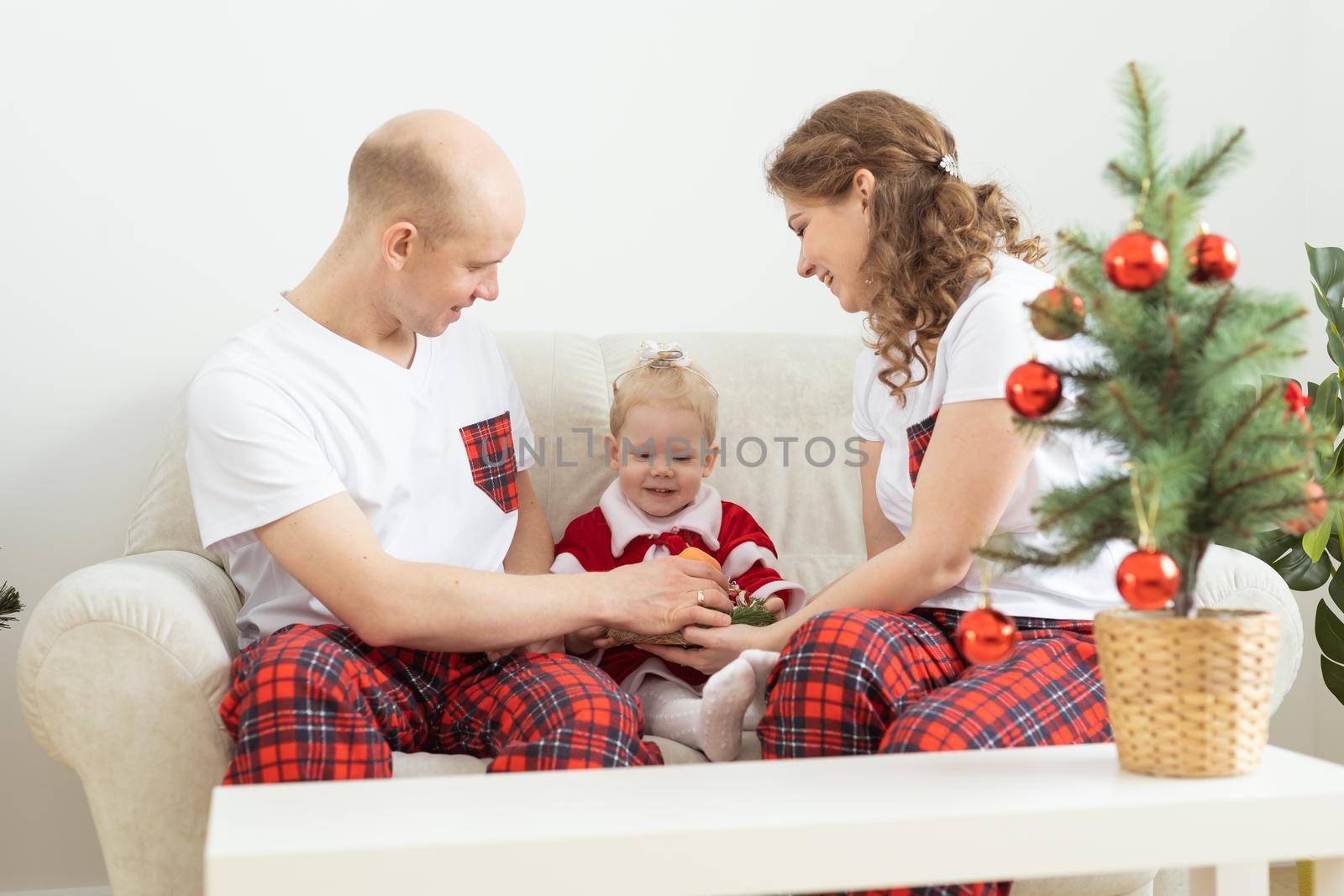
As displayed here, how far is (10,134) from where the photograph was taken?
216 centimetres

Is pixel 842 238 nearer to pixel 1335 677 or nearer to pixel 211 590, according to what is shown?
pixel 211 590

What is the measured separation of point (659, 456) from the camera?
6.46ft

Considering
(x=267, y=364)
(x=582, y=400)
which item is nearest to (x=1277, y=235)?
(x=582, y=400)

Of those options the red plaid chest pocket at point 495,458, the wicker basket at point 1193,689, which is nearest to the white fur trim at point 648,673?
the red plaid chest pocket at point 495,458

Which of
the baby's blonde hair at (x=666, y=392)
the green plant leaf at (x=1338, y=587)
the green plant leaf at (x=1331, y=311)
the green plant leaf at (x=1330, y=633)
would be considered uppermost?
the green plant leaf at (x=1331, y=311)

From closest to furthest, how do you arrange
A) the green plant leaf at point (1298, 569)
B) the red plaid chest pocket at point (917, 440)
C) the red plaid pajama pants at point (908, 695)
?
the red plaid pajama pants at point (908, 695)
the red plaid chest pocket at point (917, 440)
the green plant leaf at point (1298, 569)

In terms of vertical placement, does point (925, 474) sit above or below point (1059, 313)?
below

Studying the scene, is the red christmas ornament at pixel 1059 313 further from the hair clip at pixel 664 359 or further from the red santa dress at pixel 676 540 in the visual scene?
the hair clip at pixel 664 359

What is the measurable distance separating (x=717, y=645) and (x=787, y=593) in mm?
272

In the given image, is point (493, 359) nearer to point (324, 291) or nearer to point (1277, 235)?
point (324, 291)

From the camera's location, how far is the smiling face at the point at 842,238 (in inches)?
65.6

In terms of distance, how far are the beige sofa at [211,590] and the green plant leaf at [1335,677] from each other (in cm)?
71

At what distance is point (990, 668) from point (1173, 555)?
0.38m

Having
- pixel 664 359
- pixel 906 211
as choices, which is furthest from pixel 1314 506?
pixel 664 359
